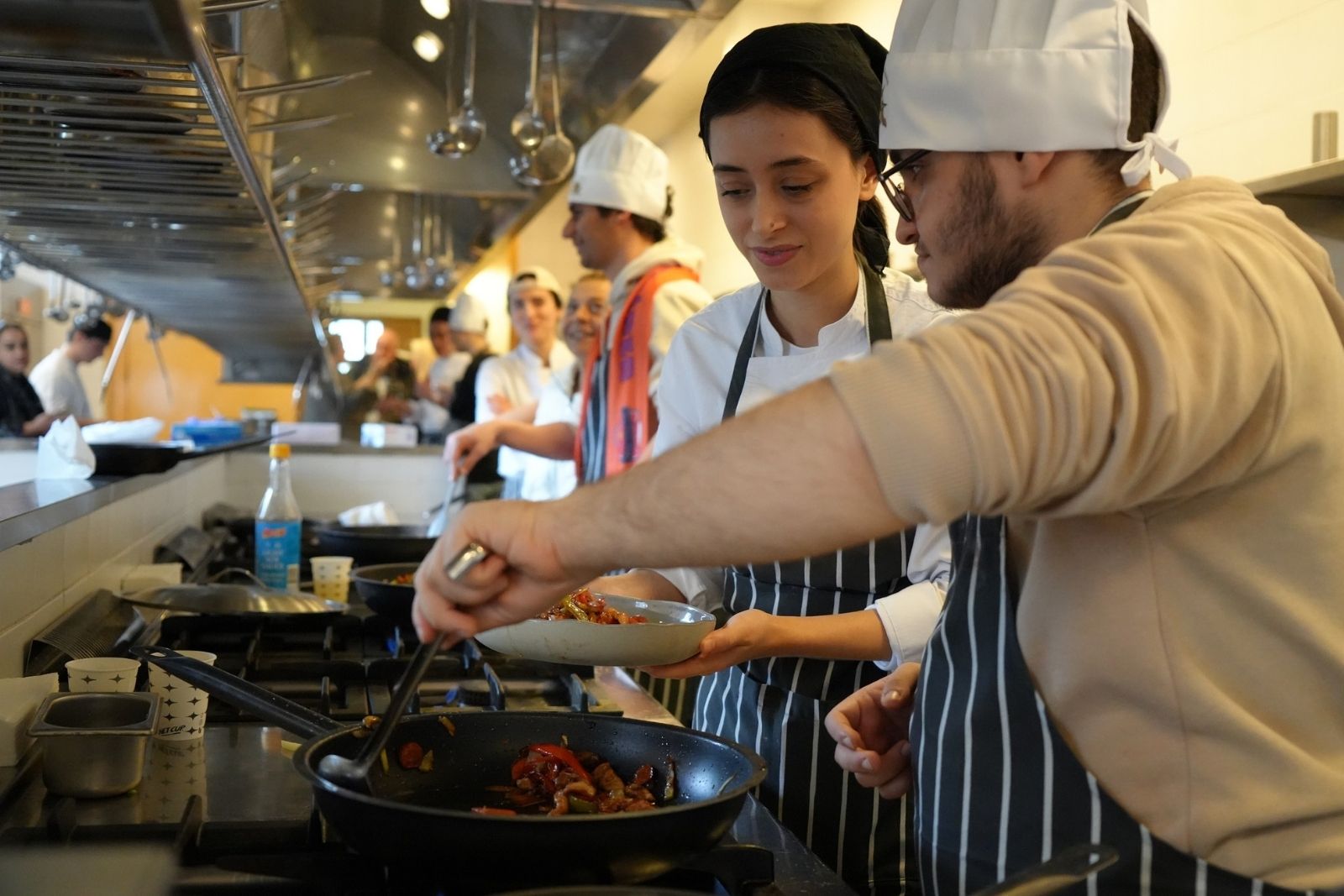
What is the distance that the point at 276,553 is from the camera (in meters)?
2.64

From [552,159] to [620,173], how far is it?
22cm

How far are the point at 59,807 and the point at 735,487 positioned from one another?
0.75m

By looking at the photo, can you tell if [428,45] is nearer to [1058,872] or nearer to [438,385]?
[1058,872]

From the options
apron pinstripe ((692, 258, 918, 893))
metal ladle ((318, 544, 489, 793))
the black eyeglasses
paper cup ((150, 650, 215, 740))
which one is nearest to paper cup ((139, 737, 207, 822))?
paper cup ((150, 650, 215, 740))

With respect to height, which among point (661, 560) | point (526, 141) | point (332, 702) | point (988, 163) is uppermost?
point (526, 141)

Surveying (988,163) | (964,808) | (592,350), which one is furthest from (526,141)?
(964,808)

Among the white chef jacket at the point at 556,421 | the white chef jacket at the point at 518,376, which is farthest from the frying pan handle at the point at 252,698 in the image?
the white chef jacket at the point at 518,376

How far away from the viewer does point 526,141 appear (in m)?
2.97

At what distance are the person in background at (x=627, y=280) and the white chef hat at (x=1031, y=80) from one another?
1972mm

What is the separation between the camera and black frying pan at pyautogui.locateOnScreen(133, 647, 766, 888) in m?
0.86

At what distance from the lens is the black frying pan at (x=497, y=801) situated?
0.86 meters

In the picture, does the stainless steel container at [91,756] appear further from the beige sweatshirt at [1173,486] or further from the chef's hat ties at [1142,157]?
the chef's hat ties at [1142,157]

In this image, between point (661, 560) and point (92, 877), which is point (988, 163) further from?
point (92, 877)

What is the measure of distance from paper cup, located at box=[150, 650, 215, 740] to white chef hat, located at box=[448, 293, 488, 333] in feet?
19.7
